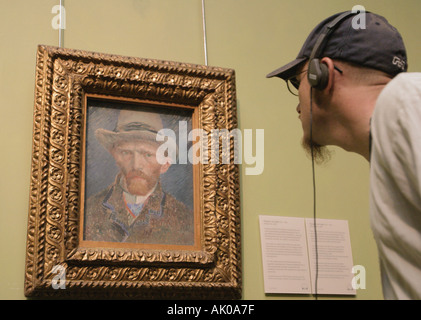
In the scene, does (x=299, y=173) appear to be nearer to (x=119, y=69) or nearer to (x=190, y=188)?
(x=190, y=188)

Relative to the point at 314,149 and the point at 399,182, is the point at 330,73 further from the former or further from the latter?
the point at 399,182

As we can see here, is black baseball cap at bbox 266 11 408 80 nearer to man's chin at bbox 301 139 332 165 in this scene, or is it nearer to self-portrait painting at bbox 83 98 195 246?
man's chin at bbox 301 139 332 165

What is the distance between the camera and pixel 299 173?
2195 mm

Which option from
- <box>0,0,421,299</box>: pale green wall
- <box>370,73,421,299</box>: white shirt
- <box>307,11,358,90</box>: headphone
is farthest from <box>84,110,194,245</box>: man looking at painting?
<box>370,73,421,299</box>: white shirt

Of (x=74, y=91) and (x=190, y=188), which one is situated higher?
(x=74, y=91)

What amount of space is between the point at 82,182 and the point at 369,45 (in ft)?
3.09

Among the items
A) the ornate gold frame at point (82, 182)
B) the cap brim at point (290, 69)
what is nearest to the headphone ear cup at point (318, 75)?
the cap brim at point (290, 69)

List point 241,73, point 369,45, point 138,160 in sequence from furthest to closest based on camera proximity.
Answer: point 241,73 → point 138,160 → point 369,45

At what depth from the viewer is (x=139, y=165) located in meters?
1.95

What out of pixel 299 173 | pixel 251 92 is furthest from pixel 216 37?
pixel 299 173

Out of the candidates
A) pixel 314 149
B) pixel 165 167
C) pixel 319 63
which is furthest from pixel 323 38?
pixel 165 167

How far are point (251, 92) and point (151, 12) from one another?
0.45 m
